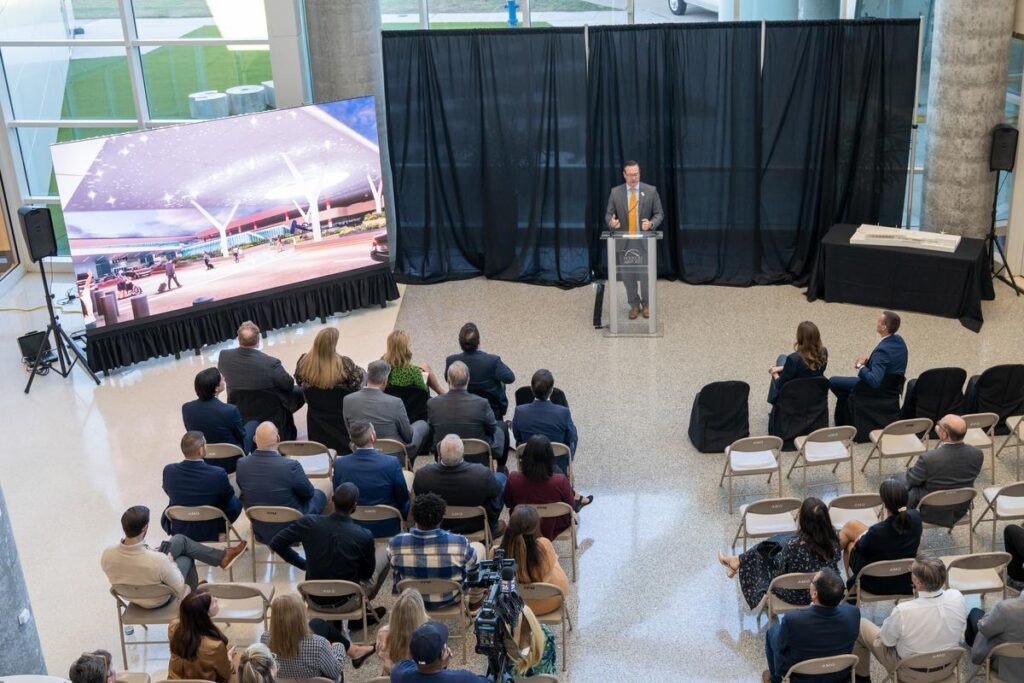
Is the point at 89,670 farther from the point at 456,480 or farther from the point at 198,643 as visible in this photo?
the point at 456,480

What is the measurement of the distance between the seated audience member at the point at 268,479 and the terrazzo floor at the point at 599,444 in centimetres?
58

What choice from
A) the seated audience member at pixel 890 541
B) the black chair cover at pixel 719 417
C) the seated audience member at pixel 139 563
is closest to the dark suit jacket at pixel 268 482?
the seated audience member at pixel 139 563

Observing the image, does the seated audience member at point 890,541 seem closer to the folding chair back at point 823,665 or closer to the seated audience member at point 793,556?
the seated audience member at point 793,556

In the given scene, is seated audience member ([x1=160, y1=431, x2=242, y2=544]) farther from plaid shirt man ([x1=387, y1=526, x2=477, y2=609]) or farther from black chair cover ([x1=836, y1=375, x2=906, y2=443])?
black chair cover ([x1=836, y1=375, x2=906, y2=443])

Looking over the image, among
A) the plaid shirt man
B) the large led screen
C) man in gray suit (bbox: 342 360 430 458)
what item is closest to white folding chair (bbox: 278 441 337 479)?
man in gray suit (bbox: 342 360 430 458)

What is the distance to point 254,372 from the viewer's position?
9141mm

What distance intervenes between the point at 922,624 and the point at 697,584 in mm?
1797

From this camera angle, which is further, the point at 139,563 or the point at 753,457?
the point at 753,457

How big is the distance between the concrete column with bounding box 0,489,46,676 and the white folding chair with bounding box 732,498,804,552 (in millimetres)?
4233

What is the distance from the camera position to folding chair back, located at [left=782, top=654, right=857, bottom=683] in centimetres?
579

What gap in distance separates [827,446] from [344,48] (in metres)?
6.73

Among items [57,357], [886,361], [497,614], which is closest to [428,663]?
[497,614]

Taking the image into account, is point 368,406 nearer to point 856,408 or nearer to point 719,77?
point 856,408

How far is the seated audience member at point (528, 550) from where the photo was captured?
21.1ft
